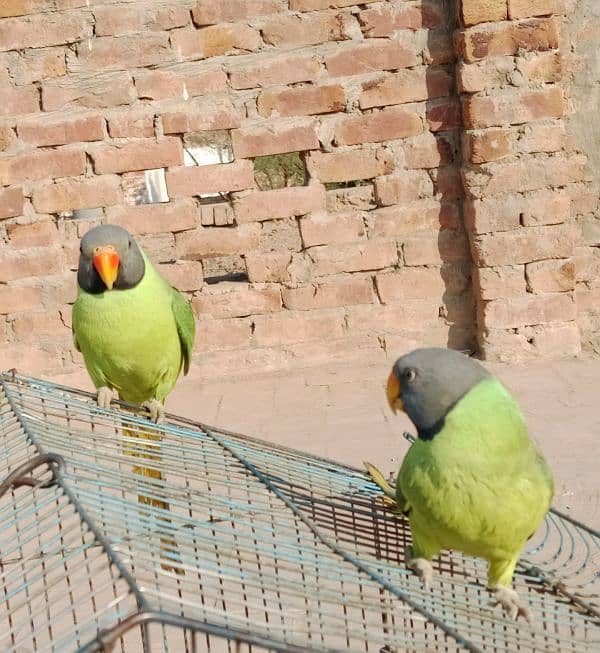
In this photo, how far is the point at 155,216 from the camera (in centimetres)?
542

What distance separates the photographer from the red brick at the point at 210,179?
5379mm

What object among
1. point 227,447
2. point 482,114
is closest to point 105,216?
point 482,114

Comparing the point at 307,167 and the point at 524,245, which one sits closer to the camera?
the point at 524,245

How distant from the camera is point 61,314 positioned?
5469mm

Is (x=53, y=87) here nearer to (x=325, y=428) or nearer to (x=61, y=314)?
(x=61, y=314)

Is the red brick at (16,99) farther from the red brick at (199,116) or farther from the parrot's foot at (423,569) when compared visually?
the parrot's foot at (423,569)

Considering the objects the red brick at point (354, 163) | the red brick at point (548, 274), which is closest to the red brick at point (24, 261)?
the red brick at point (354, 163)

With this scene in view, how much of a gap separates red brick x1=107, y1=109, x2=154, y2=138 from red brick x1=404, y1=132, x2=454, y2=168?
139 centimetres

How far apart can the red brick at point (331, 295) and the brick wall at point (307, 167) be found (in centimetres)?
1

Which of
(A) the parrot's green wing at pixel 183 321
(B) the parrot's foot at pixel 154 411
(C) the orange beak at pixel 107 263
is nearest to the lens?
(B) the parrot's foot at pixel 154 411

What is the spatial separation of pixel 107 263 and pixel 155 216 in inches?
87.2

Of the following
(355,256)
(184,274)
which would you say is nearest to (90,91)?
(184,274)

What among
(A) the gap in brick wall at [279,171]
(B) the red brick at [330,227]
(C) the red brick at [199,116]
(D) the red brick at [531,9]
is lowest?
(B) the red brick at [330,227]

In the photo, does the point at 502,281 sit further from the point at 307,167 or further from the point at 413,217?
the point at 307,167
